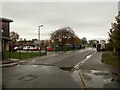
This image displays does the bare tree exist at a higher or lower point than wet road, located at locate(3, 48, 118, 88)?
higher

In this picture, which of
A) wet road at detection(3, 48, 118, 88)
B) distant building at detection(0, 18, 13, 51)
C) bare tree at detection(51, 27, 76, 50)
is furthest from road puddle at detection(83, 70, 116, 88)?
bare tree at detection(51, 27, 76, 50)

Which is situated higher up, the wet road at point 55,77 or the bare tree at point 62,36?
the bare tree at point 62,36

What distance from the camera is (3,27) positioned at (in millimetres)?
45750

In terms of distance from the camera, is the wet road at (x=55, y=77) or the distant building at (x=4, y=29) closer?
the wet road at (x=55, y=77)

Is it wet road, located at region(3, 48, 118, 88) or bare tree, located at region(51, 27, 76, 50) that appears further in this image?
bare tree, located at region(51, 27, 76, 50)

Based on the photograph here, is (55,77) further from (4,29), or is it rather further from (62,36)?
(62,36)

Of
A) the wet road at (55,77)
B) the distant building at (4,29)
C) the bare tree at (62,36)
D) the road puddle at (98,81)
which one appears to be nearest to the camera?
the road puddle at (98,81)

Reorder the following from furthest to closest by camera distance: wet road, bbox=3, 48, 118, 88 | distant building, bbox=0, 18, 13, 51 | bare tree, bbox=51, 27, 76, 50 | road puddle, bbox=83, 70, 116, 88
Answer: bare tree, bbox=51, 27, 76, 50, distant building, bbox=0, 18, 13, 51, wet road, bbox=3, 48, 118, 88, road puddle, bbox=83, 70, 116, 88

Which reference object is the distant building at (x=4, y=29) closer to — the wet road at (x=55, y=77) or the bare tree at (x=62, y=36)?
the wet road at (x=55, y=77)

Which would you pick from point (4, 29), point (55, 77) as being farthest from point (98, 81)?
point (4, 29)

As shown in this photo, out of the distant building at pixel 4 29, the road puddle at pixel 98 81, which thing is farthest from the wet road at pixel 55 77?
the distant building at pixel 4 29

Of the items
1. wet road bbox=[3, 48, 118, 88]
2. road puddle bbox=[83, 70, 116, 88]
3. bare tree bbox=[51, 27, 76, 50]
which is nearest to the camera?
road puddle bbox=[83, 70, 116, 88]

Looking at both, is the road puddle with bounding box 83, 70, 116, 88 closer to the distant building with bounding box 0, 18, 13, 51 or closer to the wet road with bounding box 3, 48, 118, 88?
the wet road with bounding box 3, 48, 118, 88

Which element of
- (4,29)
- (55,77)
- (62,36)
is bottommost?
(55,77)
